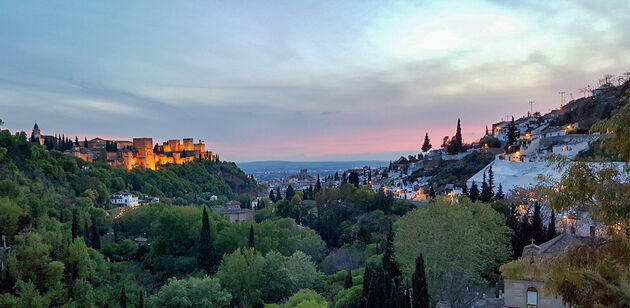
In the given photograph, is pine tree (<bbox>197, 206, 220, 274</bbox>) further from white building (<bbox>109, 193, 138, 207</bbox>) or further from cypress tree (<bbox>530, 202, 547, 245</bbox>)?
white building (<bbox>109, 193, 138, 207</bbox>)

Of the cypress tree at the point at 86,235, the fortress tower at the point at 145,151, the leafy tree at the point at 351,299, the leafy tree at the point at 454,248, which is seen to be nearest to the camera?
the leafy tree at the point at 351,299

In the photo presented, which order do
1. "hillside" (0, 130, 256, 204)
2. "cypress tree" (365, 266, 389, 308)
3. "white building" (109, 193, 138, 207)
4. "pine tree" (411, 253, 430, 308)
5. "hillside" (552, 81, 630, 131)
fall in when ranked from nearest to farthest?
"pine tree" (411, 253, 430, 308), "cypress tree" (365, 266, 389, 308), "hillside" (552, 81, 630, 131), "hillside" (0, 130, 256, 204), "white building" (109, 193, 138, 207)

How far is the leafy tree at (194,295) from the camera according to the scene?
18.9m

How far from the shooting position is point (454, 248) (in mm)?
17031

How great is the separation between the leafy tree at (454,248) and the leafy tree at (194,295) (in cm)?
853

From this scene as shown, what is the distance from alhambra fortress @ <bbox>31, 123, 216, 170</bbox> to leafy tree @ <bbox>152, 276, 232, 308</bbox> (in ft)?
178

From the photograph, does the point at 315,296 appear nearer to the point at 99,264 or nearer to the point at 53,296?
the point at 53,296

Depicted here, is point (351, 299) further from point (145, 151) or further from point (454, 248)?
point (145, 151)

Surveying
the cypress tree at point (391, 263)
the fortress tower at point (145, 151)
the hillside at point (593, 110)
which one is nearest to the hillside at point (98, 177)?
the fortress tower at point (145, 151)

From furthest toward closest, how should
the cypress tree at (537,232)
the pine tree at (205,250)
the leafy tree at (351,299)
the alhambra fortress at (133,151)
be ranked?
the alhambra fortress at (133,151)
the pine tree at (205,250)
the cypress tree at (537,232)
the leafy tree at (351,299)

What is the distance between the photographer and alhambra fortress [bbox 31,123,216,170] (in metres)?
71.1

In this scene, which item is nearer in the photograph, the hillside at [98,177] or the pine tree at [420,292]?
the pine tree at [420,292]

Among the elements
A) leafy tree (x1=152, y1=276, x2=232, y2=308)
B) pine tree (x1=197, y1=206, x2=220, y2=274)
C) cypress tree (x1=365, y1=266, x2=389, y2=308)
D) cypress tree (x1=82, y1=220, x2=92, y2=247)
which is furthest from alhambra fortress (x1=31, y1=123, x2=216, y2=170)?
cypress tree (x1=365, y1=266, x2=389, y2=308)

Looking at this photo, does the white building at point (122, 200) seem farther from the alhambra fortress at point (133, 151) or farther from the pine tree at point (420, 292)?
the pine tree at point (420, 292)
